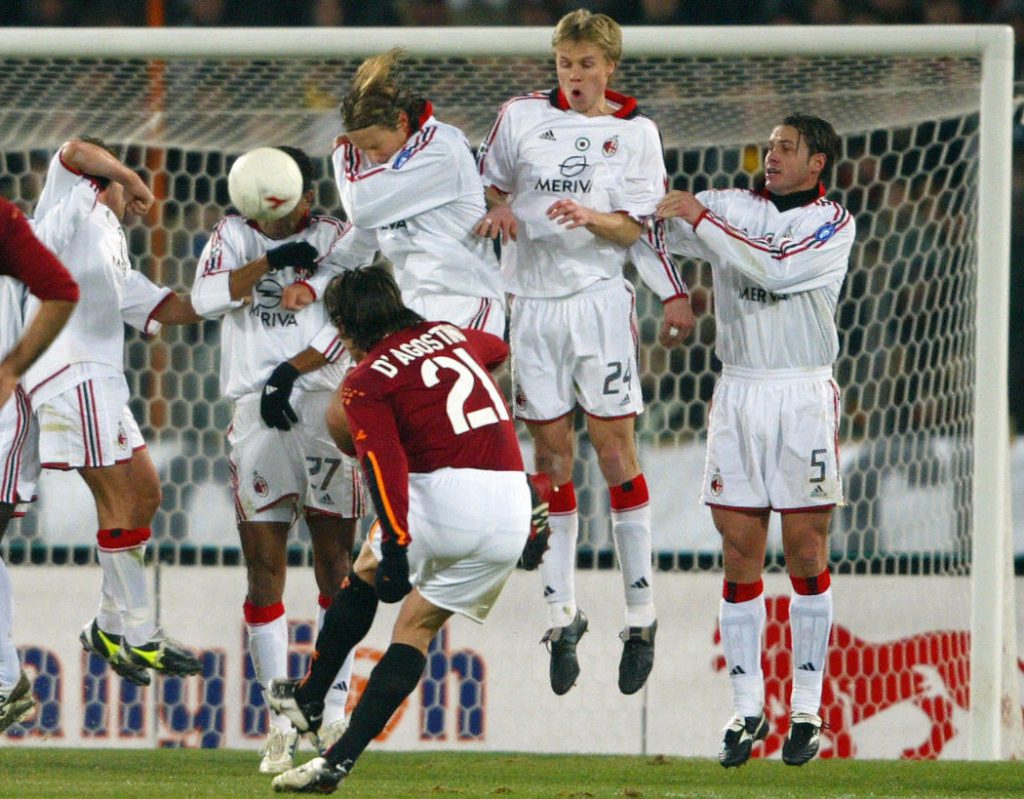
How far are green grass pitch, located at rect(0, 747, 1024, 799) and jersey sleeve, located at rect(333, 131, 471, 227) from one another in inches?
79.8

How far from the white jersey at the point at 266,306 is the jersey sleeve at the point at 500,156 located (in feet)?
1.76

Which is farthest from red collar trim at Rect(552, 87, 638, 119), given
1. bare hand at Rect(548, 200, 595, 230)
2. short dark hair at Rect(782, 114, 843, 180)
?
short dark hair at Rect(782, 114, 843, 180)

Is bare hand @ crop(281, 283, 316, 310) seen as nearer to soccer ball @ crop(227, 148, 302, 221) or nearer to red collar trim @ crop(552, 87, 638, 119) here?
soccer ball @ crop(227, 148, 302, 221)

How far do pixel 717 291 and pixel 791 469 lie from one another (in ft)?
2.46

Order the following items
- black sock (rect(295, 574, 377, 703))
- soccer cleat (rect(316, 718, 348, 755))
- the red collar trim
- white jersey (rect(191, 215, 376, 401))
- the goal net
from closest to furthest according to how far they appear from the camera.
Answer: black sock (rect(295, 574, 377, 703)), the red collar trim, white jersey (rect(191, 215, 376, 401)), soccer cleat (rect(316, 718, 348, 755)), the goal net

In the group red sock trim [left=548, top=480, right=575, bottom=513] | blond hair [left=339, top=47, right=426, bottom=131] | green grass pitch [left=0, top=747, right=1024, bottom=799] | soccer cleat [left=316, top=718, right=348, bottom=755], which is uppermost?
blond hair [left=339, top=47, right=426, bottom=131]

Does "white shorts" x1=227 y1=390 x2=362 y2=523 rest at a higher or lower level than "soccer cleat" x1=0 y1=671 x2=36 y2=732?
higher

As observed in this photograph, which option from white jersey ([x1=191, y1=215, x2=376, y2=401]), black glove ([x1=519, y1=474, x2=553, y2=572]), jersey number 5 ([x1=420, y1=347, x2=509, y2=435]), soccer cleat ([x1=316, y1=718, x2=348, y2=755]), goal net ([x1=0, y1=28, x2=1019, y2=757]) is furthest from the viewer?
goal net ([x1=0, y1=28, x2=1019, y2=757])

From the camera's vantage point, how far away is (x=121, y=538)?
256 inches

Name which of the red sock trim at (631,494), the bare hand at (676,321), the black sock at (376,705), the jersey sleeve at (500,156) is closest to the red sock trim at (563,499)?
the red sock trim at (631,494)

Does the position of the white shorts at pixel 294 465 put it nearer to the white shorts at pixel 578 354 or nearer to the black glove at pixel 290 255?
the black glove at pixel 290 255

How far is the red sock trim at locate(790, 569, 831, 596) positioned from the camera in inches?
252

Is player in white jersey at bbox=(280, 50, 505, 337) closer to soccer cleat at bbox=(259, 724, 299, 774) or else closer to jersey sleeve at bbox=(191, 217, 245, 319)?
jersey sleeve at bbox=(191, 217, 245, 319)

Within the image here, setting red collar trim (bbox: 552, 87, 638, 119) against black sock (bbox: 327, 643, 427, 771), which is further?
red collar trim (bbox: 552, 87, 638, 119)
